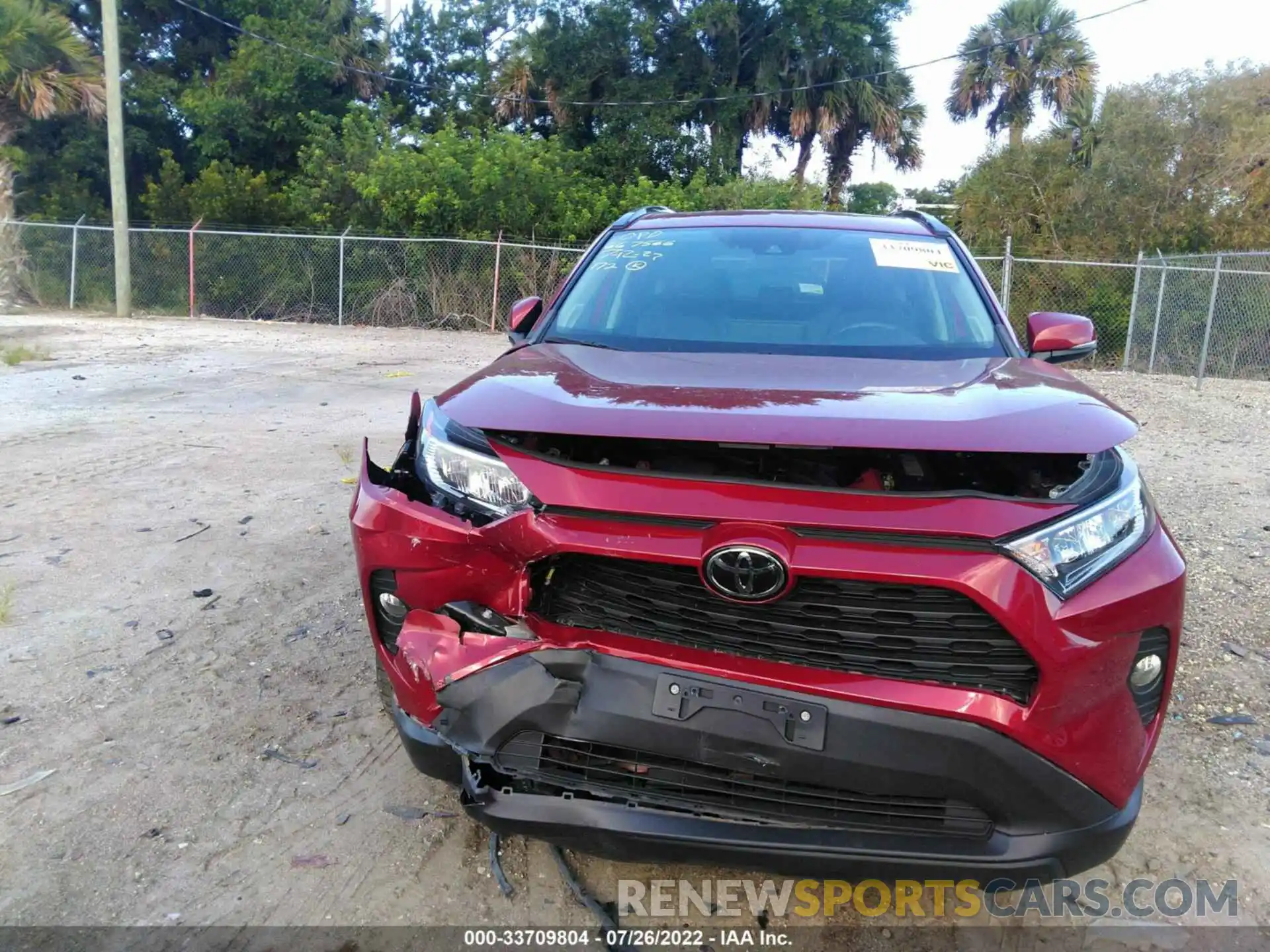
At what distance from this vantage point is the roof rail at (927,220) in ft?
12.7

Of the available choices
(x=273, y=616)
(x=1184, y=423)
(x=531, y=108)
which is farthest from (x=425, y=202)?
(x=273, y=616)

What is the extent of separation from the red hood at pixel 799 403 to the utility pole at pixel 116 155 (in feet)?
63.4

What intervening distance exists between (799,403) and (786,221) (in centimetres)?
186

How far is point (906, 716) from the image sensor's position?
5.79ft

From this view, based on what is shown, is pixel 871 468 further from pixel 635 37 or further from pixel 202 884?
pixel 635 37

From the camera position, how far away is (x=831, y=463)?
6.77 feet

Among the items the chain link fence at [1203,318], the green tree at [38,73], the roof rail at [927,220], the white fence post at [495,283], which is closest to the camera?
the roof rail at [927,220]

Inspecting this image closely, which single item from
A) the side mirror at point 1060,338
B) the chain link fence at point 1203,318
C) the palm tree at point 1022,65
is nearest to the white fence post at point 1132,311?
the chain link fence at point 1203,318

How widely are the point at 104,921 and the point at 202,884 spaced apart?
0.21 m

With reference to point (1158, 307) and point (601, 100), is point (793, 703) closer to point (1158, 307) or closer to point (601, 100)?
point (1158, 307)

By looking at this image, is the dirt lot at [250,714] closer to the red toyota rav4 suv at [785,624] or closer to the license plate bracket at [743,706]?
the red toyota rav4 suv at [785,624]

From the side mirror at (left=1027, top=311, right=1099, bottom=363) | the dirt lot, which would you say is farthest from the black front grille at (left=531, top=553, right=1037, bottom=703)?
the side mirror at (left=1027, top=311, right=1099, bottom=363)

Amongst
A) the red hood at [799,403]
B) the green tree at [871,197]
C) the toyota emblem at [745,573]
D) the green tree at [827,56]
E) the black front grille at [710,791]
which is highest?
the green tree at [827,56]

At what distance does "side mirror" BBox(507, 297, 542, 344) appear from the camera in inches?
144
